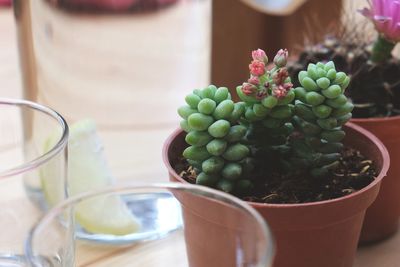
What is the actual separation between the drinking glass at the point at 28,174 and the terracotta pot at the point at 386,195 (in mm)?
192

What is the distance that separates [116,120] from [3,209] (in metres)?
0.20

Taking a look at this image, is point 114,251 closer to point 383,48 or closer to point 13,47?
point 383,48

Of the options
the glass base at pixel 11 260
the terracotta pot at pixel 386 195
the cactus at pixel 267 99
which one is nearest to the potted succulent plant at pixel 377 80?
the terracotta pot at pixel 386 195

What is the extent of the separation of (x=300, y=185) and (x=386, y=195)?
0.35ft

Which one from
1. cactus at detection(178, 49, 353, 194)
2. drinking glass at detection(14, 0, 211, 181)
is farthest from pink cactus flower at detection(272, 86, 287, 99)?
drinking glass at detection(14, 0, 211, 181)

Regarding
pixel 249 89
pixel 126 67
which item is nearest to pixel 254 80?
pixel 249 89

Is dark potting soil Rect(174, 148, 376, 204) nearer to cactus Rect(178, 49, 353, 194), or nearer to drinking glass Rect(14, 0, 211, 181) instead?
cactus Rect(178, 49, 353, 194)

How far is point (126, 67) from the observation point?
0.62 meters

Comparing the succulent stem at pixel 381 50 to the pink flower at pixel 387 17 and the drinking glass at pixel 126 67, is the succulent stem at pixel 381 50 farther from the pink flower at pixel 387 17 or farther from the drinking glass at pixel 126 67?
the drinking glass at pixel 126 67

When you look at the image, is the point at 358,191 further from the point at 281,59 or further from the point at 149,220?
the point at 149,220

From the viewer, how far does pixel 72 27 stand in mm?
592

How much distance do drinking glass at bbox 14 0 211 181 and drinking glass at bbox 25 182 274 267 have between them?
9 cm

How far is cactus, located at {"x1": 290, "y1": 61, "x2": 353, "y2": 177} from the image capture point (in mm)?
362

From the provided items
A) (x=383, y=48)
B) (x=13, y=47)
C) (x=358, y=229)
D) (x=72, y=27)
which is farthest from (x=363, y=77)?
(x=13, y=47)
